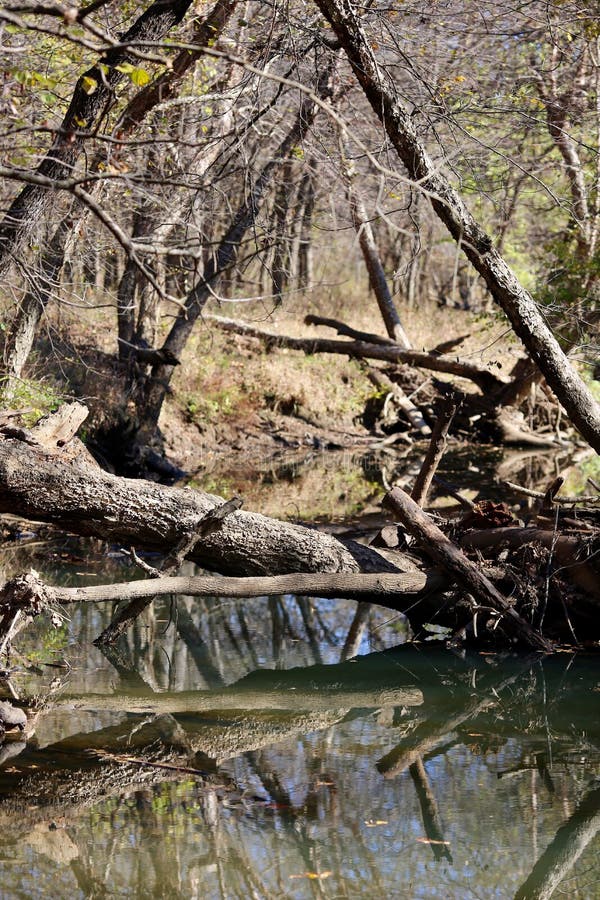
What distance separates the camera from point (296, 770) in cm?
515

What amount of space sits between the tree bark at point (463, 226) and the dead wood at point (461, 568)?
5.40 ft

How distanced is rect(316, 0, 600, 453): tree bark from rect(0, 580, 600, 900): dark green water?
218cm

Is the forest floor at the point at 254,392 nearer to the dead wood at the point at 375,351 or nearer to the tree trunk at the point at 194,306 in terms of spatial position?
the dead wood at the point at 375,351

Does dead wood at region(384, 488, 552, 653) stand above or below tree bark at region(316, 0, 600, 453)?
below

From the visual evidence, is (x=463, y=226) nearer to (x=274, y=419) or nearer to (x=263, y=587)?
(x=263, y=587)

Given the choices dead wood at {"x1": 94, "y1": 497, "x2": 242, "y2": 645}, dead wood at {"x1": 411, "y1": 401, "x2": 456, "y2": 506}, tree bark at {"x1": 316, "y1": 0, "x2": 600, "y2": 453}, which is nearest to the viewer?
dead wood at {"x1": 94, "y1": 497, "x2": 242, "y2": 645}

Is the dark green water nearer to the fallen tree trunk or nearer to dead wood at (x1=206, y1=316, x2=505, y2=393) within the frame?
the fallen tree trunk

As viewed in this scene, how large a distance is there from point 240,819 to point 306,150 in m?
7.41

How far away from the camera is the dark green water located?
411 cm

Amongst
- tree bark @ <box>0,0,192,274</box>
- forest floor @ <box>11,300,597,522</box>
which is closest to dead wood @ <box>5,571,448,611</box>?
tree bark @ <box>0,0,192,274</box>

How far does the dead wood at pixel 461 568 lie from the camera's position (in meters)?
7.17

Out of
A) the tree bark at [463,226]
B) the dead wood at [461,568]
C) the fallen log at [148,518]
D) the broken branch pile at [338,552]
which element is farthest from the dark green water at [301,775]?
the tree bark at [463,226]

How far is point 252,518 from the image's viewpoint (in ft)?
25.0

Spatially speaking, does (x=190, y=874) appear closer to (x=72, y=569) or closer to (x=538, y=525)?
(x=538, y=525)
